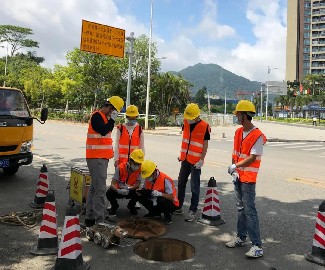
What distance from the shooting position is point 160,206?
580 centimetres

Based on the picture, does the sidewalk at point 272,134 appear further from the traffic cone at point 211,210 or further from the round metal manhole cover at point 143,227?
the round metal manhole cover at point 143,227

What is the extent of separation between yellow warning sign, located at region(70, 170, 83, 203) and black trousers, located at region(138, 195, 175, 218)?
994 mm

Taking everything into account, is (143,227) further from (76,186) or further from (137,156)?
(76,186)

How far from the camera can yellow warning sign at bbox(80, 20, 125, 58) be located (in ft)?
71.9

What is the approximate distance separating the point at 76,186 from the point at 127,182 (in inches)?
33.7

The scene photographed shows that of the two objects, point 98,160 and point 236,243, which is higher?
point 98,160

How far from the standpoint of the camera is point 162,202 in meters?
5.75

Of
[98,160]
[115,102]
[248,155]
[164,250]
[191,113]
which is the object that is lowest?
[164,250]

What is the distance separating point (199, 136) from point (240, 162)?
1515 mm

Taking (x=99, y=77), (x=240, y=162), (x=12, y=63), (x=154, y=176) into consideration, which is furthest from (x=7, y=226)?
→ (x=12, y=63)

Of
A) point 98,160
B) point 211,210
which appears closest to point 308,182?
point 211,210

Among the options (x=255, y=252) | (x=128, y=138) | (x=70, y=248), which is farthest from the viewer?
(x=128, y=138)

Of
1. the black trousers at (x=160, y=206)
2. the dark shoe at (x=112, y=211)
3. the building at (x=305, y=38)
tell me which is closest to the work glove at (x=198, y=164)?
the black trousers at (x=160, y=206)

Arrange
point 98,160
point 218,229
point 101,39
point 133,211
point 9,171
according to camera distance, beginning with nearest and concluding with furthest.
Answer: point 98,160 → point 218,229 → point 133,211 → point 9,171 → point 101,39
